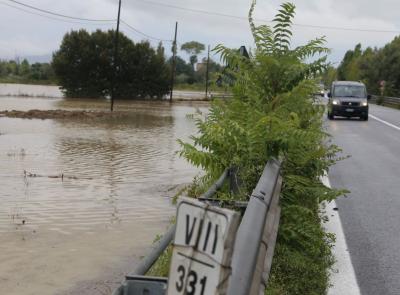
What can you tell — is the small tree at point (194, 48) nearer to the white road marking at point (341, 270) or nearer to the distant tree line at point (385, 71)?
the distant tree line at point (385, 71)

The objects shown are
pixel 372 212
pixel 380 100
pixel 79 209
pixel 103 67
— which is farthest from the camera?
pixel 103 67

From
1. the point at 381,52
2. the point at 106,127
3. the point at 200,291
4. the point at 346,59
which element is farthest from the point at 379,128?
the point at 346,59

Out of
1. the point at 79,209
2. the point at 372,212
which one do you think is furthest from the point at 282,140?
the point at 79,209

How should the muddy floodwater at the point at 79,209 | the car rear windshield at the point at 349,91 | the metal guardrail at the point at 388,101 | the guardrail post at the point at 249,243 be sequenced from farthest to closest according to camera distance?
the metal guardrail at the point at 388,101 → the car rear windshield at the point at 349,91 → the muddy floodwater at the point at 79,209 → the guardrail post at the point at 249,243

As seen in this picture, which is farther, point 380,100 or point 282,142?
point 380,100

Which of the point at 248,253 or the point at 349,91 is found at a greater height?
the point at 349,91

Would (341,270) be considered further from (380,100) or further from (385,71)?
(385,71)

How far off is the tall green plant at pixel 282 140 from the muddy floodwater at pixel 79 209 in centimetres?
162

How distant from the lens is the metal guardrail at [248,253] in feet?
8.50

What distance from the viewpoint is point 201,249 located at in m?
1.82

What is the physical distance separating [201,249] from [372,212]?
268 inches

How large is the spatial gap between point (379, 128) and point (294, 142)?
20455 millimetres

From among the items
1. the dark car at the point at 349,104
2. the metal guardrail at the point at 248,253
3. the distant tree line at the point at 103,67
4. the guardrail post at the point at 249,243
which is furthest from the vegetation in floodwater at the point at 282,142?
the distant tree line at the point at 103,67

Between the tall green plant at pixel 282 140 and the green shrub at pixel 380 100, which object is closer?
the tall green plant at pixel 282 140
